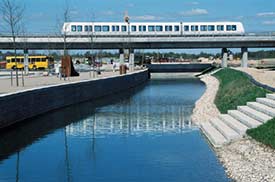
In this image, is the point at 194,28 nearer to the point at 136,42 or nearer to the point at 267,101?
the point at 136,42

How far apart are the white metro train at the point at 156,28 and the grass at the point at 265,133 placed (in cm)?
6071

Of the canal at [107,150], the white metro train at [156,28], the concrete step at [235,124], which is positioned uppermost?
the white metro train at [156,28]

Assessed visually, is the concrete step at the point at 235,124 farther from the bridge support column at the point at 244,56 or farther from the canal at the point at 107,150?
the bridge support column at the point at 244,56

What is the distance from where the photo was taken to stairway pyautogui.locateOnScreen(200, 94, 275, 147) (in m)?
18.1

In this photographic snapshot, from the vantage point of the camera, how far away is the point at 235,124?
65.1 ft

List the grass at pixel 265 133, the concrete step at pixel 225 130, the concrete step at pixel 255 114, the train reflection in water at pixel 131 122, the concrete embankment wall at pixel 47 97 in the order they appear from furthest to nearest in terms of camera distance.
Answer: the train reflection in water at pixel 131 122
the concrete embankment wall at pixel 47 97
the concrete step at pixel 255 114
the concrete step at pixel 225 130
the grass at pixel 265 133

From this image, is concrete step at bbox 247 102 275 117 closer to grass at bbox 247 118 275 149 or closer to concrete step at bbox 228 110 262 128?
concrete step at bbox 228 110 262 128

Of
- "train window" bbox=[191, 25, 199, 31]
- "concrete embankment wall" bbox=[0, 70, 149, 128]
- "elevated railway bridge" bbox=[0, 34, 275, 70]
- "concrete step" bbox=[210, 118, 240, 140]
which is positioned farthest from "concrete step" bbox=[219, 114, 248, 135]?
"train window" bbox=[191, 25, 199, 31]

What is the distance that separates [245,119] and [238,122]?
0.75 meters

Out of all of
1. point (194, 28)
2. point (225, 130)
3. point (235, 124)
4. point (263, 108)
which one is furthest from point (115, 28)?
point (225, 130)

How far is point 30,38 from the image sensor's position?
78000 millimetres

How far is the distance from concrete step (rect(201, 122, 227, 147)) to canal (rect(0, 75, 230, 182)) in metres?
0.32

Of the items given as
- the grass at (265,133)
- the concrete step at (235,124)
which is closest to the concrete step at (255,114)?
the concrete step at (235,124)

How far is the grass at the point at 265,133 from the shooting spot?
51.5 feet
